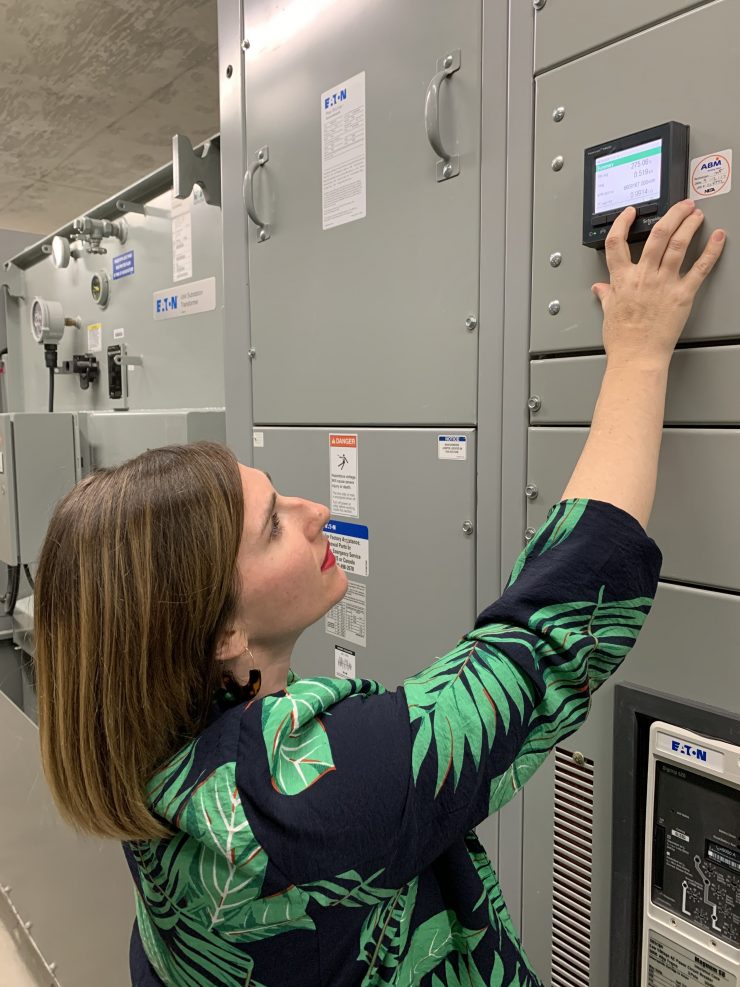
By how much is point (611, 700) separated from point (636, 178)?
0.70m

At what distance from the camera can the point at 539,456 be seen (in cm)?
107

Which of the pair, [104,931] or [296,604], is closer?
[296,604]

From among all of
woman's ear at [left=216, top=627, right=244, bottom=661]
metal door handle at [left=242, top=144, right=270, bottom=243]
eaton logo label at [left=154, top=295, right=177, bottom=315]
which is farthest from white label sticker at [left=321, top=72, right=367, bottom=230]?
eaton logo label at [left=154, top=295, right=177, bottom=315]

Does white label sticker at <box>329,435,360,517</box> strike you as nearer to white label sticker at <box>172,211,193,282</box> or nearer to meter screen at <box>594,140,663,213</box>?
meter screen at <box>594,140,663,213</box>

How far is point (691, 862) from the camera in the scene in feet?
3.05

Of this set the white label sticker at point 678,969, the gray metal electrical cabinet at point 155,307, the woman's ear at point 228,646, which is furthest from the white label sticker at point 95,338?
the white label sticker at point 678,969

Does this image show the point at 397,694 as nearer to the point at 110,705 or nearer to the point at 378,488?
the point at 110,705

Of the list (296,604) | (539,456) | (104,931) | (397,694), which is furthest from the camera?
(104,931)

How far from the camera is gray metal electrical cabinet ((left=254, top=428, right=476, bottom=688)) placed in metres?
1.19

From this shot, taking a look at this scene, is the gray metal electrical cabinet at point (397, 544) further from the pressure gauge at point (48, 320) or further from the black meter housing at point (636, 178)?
the pressure gauge at point (48, 320)

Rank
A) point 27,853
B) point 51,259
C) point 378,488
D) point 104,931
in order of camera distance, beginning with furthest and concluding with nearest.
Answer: point 51,259 → point 27,853 → point 104,931 → point 378,488

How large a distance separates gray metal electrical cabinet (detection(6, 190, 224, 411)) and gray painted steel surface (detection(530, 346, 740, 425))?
1282mm

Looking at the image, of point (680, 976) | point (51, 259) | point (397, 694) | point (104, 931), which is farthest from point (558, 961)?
point (51, 259)

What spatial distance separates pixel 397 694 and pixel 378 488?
596 mm
